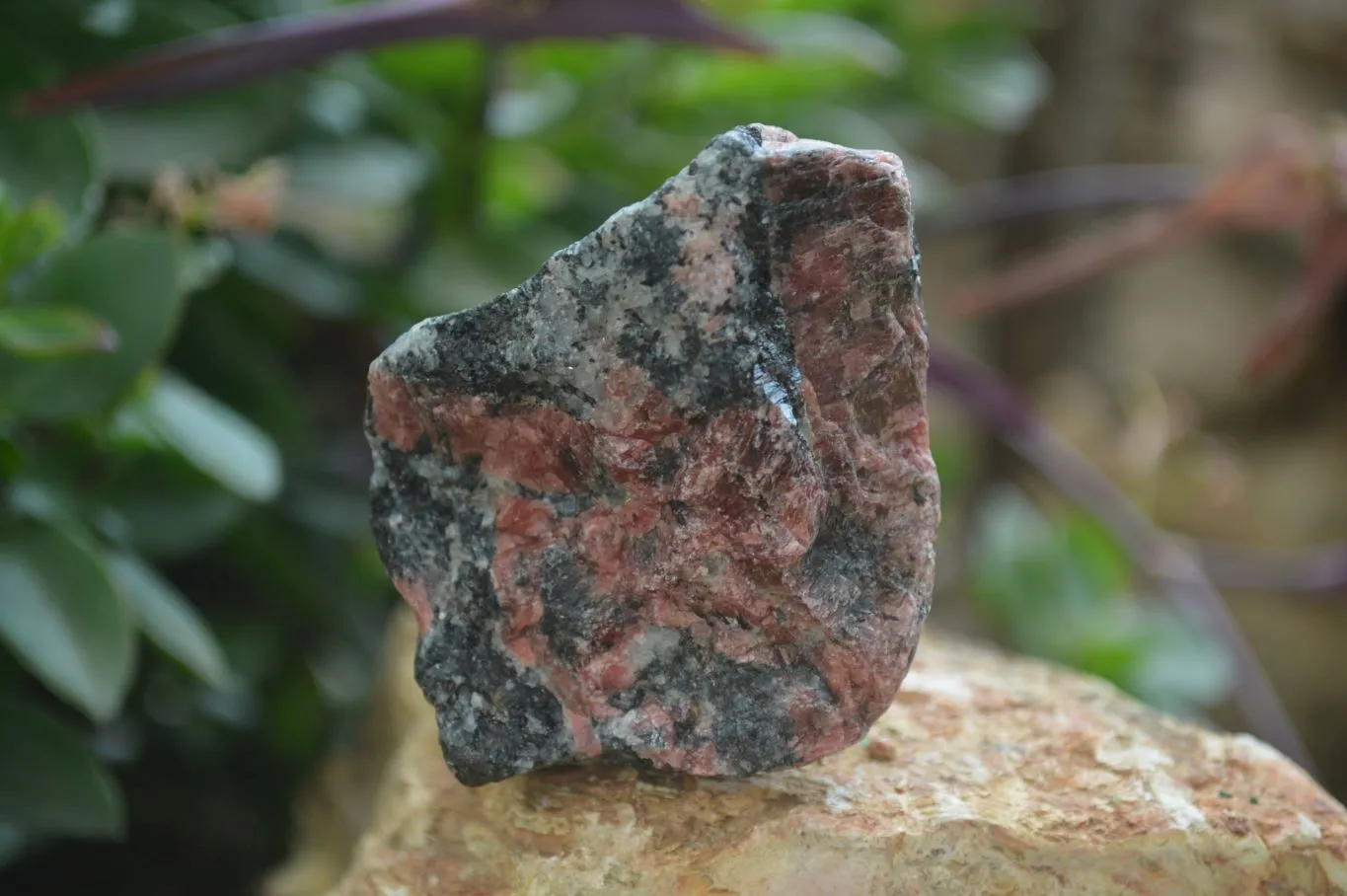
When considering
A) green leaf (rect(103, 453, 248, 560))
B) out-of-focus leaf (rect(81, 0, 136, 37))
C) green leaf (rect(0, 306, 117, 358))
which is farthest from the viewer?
out-of-focus leaf (rect(81, 0, 136, 37))

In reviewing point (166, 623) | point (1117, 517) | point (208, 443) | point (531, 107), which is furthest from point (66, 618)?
point (1117, 517)

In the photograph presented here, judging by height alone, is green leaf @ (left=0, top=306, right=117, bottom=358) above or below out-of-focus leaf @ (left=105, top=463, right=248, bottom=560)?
above

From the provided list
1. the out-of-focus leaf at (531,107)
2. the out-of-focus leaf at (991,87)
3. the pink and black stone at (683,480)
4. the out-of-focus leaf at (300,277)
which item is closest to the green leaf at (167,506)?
the out-of-focus leaf at (300,277)

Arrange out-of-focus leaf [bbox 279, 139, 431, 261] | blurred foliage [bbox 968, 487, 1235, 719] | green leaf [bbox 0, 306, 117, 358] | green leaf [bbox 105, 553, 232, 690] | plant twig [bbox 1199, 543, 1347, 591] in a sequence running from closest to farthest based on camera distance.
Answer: green leaf [bbox 0, 306, 117, 358]
green leaf [bbox 105, 553, 232, 690]
out-of-focus leaf [bbox 279, 139, 431, 261]
blurred foliage [bbox 968, 487, 1235, 719]
plant twig [bbox 1199, 543, 1347, 591]

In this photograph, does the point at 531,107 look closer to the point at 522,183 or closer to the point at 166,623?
the point at 522,183

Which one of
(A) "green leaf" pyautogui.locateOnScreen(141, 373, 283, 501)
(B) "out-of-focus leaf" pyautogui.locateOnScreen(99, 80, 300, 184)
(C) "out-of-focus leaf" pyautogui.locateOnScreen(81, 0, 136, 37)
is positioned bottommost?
(A) "green leaf" pyautogui.locateOnScreen(141, 373, 283, 501)

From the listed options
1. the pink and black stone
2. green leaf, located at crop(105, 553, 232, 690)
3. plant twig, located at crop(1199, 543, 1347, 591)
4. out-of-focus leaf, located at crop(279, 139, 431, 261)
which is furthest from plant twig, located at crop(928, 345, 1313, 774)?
green leaf, located at crop(105, 553, 232, 690)

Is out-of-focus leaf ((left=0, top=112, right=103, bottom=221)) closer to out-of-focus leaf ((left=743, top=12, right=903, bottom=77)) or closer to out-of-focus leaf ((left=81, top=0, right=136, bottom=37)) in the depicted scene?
out-of-focus leaf ((left=81, top=0, right=136, bottom=37))

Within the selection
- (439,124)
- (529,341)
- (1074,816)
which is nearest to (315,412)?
(439,124)
